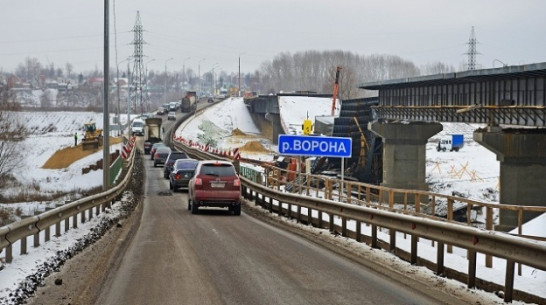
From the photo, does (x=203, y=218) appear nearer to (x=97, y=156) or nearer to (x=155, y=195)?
(x=155, y=195)

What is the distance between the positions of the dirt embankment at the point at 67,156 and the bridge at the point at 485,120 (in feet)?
100.0

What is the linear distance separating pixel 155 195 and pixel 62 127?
14567 cm

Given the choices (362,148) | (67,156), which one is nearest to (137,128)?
(67,156)

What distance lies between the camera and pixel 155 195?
122ft

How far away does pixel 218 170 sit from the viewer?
88.0ft

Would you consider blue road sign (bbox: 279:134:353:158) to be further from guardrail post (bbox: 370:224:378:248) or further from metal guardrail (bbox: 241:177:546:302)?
guardrail post (bbox: 370:224:378:248)

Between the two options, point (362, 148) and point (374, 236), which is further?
point (362, 148)

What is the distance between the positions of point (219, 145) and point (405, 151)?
1598 inches

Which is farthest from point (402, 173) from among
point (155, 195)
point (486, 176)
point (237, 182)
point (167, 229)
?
point (167, 229)

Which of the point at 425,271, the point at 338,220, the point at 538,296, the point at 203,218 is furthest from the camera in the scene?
the point at 203,218

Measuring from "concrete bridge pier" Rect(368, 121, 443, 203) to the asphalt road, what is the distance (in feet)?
185

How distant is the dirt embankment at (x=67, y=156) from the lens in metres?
92.5

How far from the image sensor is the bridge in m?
52.9

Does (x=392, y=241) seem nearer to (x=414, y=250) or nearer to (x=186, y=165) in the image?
(x=414, y=250)
